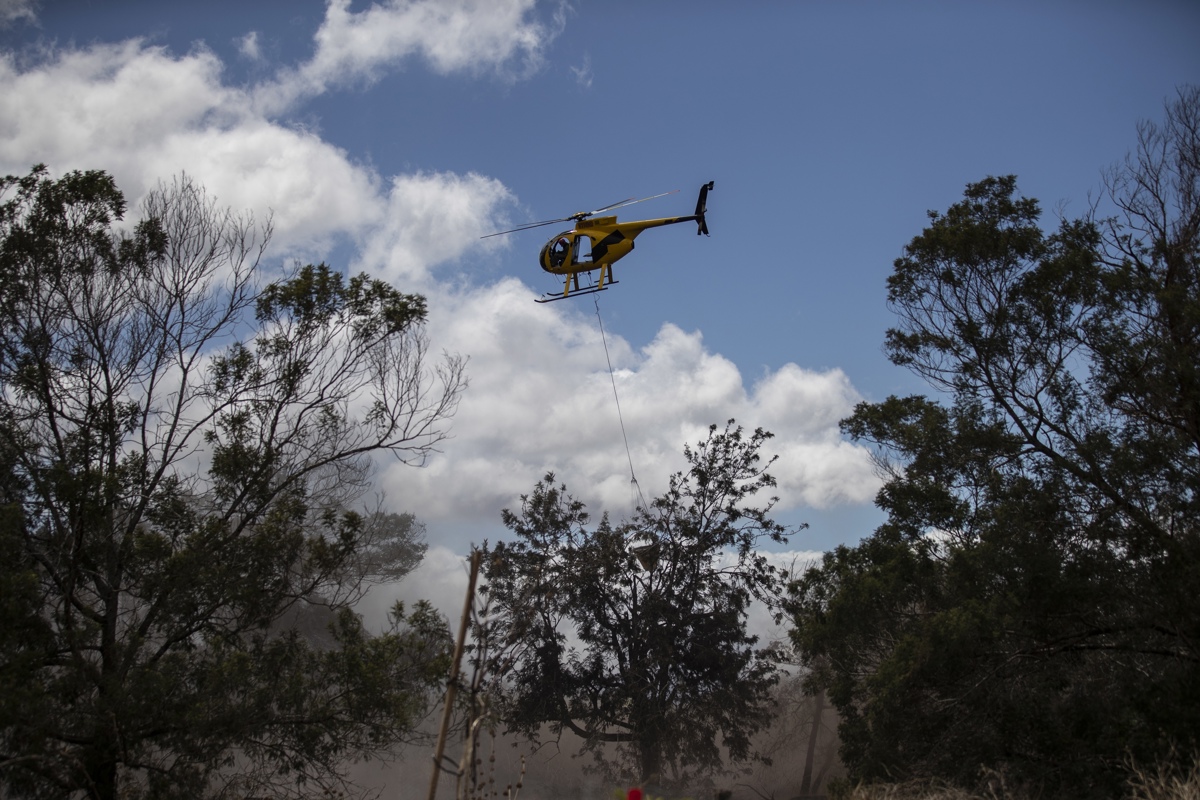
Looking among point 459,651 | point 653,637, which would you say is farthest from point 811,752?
point 459,651

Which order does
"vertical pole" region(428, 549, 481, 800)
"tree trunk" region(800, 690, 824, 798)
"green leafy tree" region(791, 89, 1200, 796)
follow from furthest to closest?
"tree trunk" region(800, 690, 824, 798) < "green leafy tree" region(791, 89, 1200, 796) < "vertical pole" region(428, 549, 481, 800)

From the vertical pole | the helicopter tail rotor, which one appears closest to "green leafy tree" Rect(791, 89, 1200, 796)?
the helicopter tail rotor

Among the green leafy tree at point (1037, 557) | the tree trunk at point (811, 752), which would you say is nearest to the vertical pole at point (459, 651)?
the green leafy tree at point (1037, 557)

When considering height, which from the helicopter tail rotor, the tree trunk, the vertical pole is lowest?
the tree trunk

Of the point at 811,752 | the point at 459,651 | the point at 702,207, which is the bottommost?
the point at 811,752

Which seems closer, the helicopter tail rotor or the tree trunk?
the helicopter tail rotor

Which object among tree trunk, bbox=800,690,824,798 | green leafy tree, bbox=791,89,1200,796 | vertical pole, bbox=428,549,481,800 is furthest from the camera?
tree trunk, bbox=800,690,824,798

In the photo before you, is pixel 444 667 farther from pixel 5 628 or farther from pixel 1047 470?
pixel 1047 470

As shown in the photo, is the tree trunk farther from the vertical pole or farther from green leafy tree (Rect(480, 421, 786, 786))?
the vertical pole

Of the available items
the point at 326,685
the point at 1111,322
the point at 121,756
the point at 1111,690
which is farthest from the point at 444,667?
the point at 1111,322

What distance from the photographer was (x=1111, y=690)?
1473cm

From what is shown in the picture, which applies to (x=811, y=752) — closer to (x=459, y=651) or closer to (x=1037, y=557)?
(x=1037, y=557)

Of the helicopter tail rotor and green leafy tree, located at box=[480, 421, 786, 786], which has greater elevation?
the helicopter tail rotor

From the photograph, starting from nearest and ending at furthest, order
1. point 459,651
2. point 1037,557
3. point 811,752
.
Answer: point 459,651, point 1037,557, point 811,752
